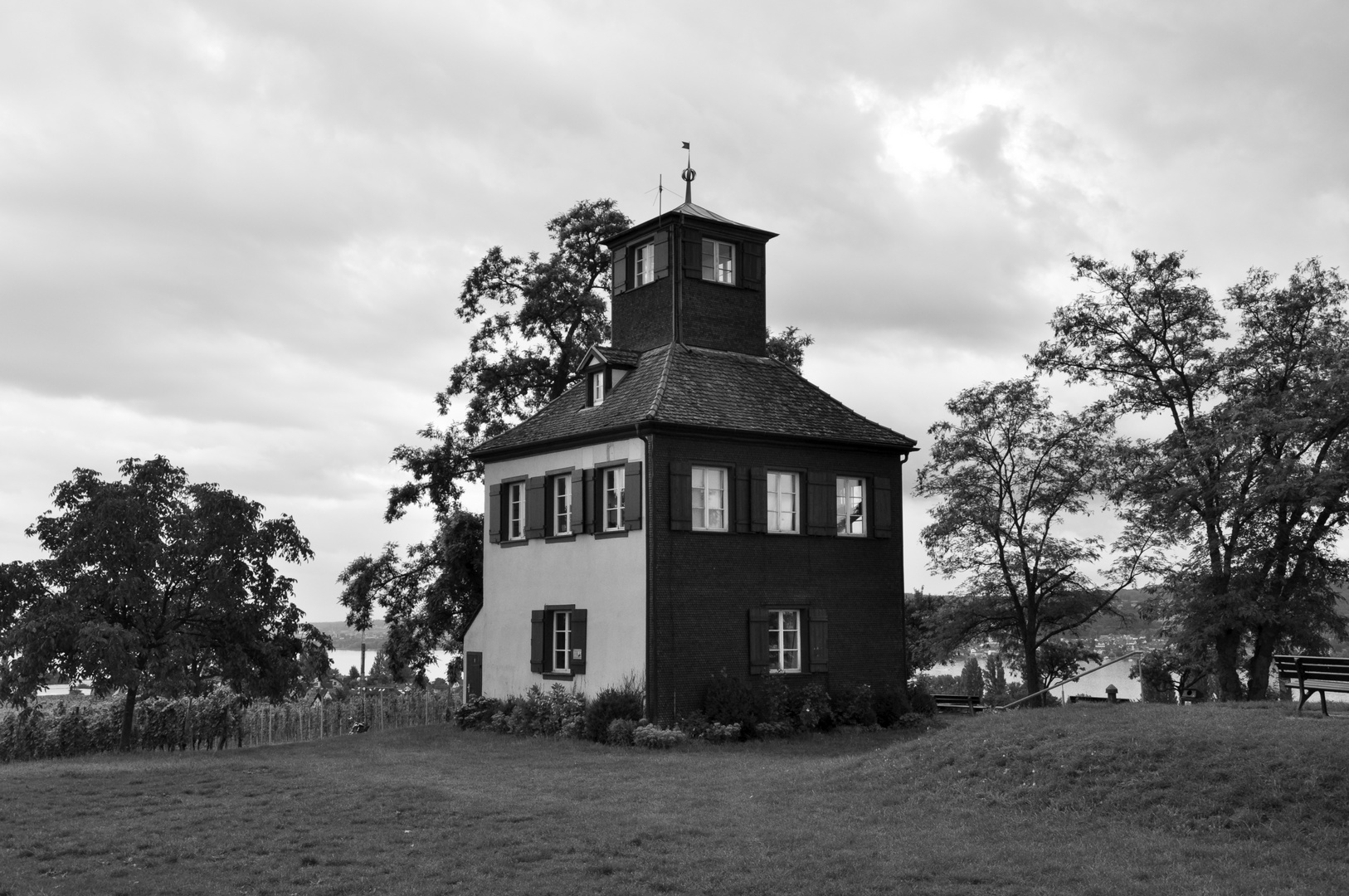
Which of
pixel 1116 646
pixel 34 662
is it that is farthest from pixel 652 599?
pixel 1116 646

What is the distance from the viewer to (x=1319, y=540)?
29.6 m

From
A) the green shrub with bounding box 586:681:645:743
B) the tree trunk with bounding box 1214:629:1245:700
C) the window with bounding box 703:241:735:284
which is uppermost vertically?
the window with bounding box 703:241:735:284

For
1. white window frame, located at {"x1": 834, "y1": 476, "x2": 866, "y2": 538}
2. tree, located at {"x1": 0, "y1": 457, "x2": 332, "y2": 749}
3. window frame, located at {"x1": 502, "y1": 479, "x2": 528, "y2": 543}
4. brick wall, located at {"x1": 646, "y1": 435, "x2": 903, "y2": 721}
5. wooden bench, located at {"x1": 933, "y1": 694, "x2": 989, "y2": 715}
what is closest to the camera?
tree, located at {"x1": 0, "y1": 457, "x2": 332, "y2": 749}

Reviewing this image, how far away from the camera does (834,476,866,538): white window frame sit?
28.3 m

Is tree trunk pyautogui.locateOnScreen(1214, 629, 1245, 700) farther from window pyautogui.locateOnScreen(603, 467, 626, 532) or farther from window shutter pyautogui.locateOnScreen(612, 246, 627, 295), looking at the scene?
window shutter pyautogui.locateOnScreen(612, 246, 627, 295)

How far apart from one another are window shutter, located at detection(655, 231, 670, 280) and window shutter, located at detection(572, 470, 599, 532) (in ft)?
17.8

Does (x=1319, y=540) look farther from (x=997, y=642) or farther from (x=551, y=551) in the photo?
(x=551, y=551)

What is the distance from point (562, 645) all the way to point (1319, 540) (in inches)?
690

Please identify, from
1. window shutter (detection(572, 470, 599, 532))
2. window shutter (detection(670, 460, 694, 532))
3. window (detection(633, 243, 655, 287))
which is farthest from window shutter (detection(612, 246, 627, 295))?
window shutter (detection(670, 460, 694, 532))

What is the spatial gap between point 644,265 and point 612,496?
658cm

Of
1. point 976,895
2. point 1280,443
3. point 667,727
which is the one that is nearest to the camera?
point 976,895

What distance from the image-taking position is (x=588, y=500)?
27.3 meters

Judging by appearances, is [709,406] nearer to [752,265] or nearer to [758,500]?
[758,500]

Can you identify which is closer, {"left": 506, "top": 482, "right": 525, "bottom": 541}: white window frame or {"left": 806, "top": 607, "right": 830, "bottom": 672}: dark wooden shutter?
{"left": 806, "top": 607, "right": 830, "bottom": 672}: dark wooden shutter
